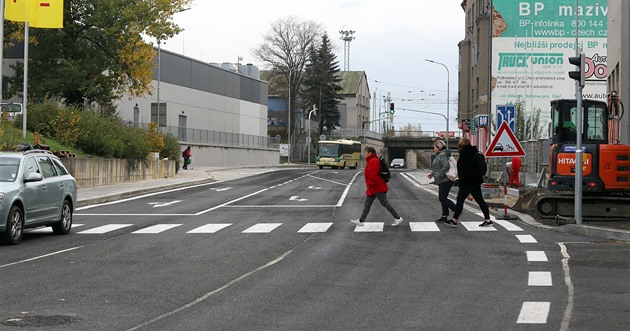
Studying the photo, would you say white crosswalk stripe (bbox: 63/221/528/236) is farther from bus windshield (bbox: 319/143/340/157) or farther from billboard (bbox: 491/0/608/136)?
bus windshield (bbox: 319/143/340/157)

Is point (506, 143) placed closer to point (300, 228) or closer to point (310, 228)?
point (310, 228)

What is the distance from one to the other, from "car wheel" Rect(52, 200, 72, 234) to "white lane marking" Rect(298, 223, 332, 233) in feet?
15.3

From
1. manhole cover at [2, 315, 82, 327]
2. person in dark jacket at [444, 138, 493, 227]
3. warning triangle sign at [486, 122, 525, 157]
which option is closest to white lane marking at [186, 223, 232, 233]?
person in dark jacket at [444, 138, 493, 227]

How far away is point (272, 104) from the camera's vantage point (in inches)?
5453

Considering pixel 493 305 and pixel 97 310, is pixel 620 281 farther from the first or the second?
pixel 97 310

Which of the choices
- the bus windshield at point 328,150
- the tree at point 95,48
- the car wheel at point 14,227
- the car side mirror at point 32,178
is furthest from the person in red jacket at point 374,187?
the bus windshield at point 328,150

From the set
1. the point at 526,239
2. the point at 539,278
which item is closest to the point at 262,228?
the point at 526,239

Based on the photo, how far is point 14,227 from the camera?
634 inches

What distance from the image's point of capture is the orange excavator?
21.0 metres

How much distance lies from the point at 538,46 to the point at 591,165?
4769cm

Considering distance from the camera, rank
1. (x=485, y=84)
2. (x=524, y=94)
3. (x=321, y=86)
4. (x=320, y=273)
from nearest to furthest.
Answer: (x=320, y=273) → (x=524, y=94) → (x=485, y=84) → (x=321, y=86)

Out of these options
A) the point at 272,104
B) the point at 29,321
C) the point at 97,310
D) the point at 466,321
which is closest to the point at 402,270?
the point at 466,321

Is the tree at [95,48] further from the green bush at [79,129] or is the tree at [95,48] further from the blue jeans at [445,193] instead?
the blue jeans at [445,193]

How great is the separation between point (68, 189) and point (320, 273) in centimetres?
827
